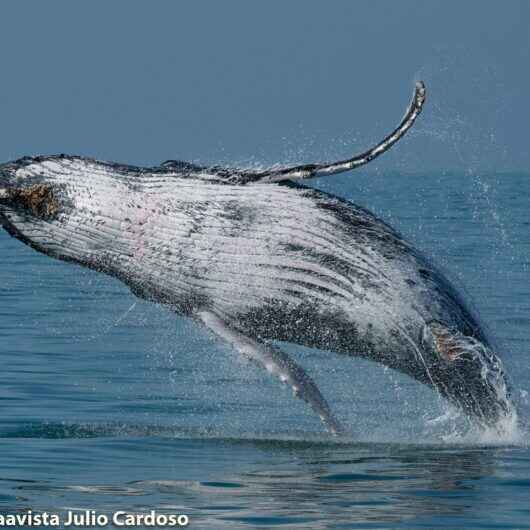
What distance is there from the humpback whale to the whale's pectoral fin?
2 cm

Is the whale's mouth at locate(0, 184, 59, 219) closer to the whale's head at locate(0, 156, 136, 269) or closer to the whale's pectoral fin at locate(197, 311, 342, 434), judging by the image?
the whale's head at locate(0, 156, 136, 269)

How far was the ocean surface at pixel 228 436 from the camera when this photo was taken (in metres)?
11.9

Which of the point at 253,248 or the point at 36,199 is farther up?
the point at 36,199

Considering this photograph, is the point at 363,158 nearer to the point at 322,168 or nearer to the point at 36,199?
the point at 322,168

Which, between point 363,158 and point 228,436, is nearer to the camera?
point 363,158

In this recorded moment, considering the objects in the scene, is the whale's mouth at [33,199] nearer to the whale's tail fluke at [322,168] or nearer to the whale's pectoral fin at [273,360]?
the whale's tail fluke at [322,168]

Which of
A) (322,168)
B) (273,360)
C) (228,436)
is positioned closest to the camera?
(322,168)

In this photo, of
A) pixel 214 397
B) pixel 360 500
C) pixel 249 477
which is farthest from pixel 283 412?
pixel 360 500

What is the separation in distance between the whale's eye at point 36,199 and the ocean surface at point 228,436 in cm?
142

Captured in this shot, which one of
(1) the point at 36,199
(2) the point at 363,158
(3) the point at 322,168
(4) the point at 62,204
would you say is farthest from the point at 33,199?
(2) the point at 363,158

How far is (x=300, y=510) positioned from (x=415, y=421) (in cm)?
501

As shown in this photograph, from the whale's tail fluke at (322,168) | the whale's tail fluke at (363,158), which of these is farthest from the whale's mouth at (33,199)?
the whale's tail fluke at (363,158)

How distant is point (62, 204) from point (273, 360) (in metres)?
2.45

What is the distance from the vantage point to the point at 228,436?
50.7 ft
